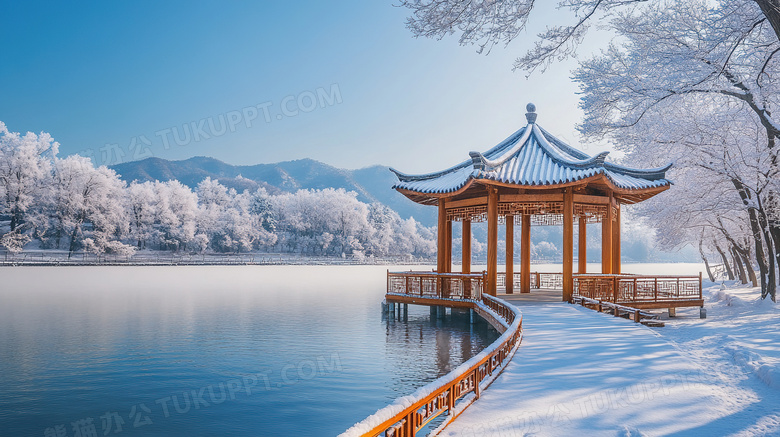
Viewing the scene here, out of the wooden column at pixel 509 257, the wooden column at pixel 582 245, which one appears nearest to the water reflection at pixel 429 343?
the wooden column at pixel 509 257

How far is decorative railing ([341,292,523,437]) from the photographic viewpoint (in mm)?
3690

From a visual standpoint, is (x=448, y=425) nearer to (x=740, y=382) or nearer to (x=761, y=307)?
(x=740, y=382)

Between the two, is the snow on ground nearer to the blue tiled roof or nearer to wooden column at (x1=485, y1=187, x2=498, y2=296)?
wooden column at (x1=485, y1=187, x2=498, y2=296)

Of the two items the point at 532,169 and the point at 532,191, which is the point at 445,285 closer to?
the point at 532,191

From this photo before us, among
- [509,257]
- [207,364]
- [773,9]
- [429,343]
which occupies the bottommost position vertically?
[207,364]

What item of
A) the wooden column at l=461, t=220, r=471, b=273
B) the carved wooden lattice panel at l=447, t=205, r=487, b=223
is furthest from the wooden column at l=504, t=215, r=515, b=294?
the wooden column at l=461, t=220, r=471, b=273

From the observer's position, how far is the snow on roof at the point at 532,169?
13.8 meters

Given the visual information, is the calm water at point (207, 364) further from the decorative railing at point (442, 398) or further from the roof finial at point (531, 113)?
the roof finial at point (531, 113)

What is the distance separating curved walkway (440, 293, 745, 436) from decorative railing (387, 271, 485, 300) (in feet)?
22.1

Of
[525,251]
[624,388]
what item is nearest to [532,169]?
[525,251]

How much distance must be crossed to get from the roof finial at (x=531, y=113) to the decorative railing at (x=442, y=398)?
1067 cm

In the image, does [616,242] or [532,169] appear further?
[616,242]

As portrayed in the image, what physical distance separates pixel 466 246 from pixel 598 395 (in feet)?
44.4

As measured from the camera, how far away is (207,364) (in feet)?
38.8
